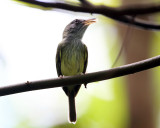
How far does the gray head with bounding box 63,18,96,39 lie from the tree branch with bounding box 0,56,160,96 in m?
2.03

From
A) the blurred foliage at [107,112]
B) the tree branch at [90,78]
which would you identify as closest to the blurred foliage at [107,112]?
the blurred foliage at [107,112]

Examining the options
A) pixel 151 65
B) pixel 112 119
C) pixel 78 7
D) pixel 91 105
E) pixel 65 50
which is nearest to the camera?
pixel 78 7

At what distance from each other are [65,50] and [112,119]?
2.11m

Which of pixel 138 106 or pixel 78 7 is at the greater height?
pixel 78 7

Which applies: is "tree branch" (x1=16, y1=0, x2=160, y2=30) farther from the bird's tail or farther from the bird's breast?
the bird's tail

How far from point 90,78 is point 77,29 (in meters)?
2.23

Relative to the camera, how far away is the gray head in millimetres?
4570

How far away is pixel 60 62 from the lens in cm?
420

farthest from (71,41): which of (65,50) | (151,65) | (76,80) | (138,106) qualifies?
(151,65)

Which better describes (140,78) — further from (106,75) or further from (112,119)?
(106,75)

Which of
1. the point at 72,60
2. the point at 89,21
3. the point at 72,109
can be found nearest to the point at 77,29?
the point at 89,21

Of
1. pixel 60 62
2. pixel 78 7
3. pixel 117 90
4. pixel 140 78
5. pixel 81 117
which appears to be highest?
pixel 78 7

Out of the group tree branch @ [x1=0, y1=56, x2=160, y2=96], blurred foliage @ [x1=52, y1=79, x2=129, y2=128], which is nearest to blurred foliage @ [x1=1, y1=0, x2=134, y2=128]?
blurred foliage @ [x1=52, y1=79, x2=129, y2=128]

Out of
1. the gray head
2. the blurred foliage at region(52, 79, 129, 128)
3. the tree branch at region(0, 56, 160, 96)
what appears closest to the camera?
the tree branch at region(0, 56, 160, 96)
